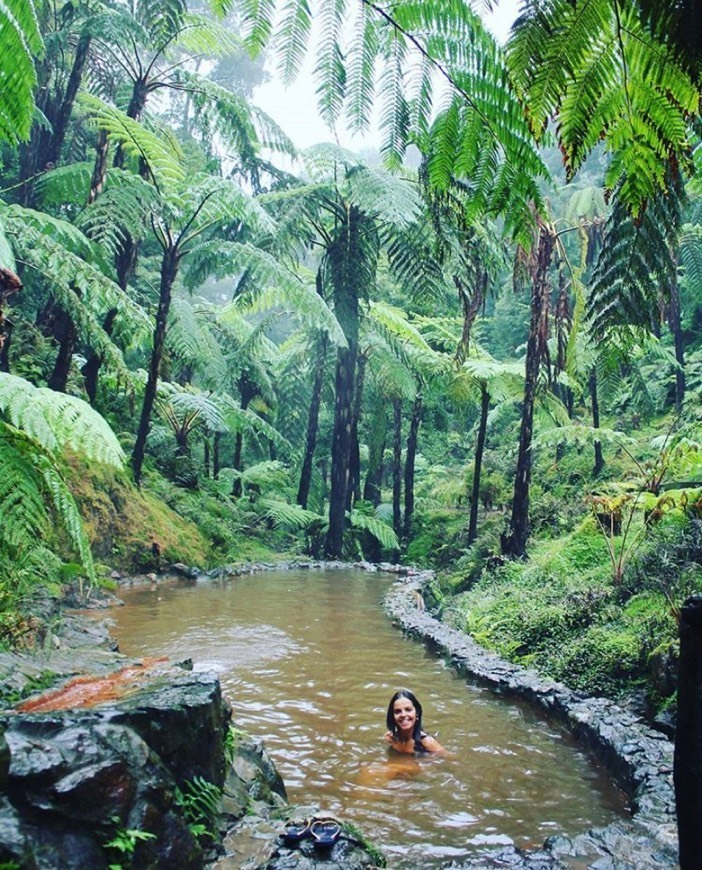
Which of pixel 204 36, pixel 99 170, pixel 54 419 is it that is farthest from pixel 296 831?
pixel 204 36

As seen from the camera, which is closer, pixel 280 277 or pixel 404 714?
pixel 404 714

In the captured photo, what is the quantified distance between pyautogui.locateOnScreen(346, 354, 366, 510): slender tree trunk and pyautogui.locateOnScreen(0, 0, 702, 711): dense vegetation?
0.48 ft

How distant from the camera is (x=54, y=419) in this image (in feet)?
14.4

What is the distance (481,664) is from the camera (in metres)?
5.48

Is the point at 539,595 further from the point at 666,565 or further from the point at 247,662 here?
the point at 247,662

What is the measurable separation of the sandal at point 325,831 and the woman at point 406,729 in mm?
1455

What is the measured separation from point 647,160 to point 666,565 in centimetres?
488

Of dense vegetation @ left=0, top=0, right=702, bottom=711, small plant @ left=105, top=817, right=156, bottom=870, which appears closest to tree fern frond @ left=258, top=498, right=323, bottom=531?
dense vegetation @ left=0, top=0, right=702, bottom=711

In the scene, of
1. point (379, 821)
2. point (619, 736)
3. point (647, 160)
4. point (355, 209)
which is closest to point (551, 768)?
point (619, 736)

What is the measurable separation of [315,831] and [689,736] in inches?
61.2

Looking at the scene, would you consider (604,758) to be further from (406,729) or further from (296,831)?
(296,831)

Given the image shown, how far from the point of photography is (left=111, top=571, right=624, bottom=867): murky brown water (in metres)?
3.04

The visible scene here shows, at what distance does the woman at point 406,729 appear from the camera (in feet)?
12.5

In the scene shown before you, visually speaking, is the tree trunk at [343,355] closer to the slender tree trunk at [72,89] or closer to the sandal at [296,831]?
the slender tree trunk at [72,89]
